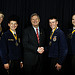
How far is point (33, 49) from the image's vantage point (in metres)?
1.95

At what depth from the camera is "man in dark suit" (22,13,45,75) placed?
197 centimetres

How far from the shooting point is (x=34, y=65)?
2018mm

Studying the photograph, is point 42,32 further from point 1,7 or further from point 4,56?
point 1,7

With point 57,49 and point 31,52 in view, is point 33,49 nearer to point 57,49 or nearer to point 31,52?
point 31,52

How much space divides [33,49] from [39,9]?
3.72 ft

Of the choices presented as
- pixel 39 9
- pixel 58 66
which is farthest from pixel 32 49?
pixel 39 9

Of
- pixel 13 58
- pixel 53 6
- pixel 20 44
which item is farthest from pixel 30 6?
pixel 13 58

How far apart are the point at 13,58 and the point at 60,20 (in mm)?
1471

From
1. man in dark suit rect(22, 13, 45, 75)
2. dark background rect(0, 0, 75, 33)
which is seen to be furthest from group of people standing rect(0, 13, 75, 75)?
dark background rect(0, 0, 75, 33)

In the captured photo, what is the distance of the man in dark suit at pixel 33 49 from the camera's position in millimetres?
1972

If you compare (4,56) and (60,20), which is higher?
(60,20)

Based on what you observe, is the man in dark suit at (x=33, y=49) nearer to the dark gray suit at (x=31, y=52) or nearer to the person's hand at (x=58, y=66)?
the dark gray suit at (x=31, y=52)

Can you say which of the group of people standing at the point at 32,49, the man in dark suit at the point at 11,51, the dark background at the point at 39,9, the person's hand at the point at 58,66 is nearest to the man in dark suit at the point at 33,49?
the group of people standing at the point at 32,49

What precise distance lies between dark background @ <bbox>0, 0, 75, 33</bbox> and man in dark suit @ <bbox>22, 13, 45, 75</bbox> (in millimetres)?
602
